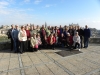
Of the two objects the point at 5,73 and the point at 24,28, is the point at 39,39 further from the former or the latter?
the point at 5,73

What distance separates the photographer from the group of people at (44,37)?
7499mm

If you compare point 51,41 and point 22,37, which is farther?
point 51,41

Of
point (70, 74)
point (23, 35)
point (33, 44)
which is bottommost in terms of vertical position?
point (70, 74)

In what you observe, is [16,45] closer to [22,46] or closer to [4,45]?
[22,46]

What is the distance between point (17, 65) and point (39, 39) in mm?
3104

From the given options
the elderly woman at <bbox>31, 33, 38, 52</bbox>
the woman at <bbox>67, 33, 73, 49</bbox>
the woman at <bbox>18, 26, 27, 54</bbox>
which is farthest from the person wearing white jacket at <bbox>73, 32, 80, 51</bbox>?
the woman at <bbox>18, 26, 27, 54</bbox>

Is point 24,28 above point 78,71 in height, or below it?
Answer: above

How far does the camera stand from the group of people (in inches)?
295

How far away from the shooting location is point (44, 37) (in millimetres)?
8320

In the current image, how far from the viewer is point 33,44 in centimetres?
758

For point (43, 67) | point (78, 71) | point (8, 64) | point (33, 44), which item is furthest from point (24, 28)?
point (78, 71)

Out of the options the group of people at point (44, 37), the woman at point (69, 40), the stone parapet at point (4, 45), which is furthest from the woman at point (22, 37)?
the woman at point (69, 40)

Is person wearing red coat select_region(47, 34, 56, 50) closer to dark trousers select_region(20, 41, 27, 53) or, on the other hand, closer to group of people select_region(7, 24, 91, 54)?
group of people select_region(7, 24, 91, 54)

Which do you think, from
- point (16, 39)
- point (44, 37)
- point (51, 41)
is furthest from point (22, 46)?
point (51, 41)
